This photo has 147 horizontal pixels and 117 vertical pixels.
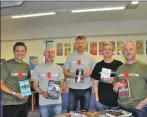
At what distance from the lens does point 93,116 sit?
2.34m

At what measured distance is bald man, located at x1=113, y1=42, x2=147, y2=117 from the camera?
234 cm

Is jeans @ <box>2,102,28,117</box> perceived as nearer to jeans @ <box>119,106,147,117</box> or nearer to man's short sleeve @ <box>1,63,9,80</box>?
man's short sleeve @ <box>1,63,9,80</box>

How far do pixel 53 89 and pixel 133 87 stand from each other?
3.47ft

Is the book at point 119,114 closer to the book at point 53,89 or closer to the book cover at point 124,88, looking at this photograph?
the book cover at point 124,88

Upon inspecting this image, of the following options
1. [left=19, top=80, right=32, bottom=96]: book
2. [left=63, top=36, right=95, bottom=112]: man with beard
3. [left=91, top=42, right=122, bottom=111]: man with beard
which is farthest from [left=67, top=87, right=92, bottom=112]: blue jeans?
[left=19, top=80, right=32, bottom=96]: book

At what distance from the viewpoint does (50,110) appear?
9.30 feet

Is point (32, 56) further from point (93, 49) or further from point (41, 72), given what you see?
point (41, 72)

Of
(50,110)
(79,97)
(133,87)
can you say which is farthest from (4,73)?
(133,87)

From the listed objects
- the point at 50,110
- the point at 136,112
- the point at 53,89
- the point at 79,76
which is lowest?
the point at 50,110

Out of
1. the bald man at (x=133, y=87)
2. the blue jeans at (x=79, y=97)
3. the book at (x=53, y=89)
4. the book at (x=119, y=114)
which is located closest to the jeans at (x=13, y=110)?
the book at (x=53, y=89)

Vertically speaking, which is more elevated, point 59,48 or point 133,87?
point 59,48

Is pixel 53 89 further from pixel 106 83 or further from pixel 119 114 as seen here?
pixel 119 114

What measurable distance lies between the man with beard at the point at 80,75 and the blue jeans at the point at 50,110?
39 centimetres

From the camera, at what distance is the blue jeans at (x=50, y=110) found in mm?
2809
